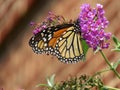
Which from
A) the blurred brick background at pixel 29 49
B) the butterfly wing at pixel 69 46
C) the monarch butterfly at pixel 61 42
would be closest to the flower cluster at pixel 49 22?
the monarch butterfly at pixel 61 42

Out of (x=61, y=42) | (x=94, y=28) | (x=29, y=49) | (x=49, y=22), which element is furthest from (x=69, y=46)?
(x=29, y=49)

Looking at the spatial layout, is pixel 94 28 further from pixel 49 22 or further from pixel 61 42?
pixel 61 42

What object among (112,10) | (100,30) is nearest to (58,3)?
(112,10)

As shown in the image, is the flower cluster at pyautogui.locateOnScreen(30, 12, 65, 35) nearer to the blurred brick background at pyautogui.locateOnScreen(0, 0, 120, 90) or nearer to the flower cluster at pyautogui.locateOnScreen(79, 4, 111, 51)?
the flower cluster at pyautogui.locateOnScreen(79, 4, 111, 51)

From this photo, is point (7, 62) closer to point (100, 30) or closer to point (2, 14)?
point (2, 14)

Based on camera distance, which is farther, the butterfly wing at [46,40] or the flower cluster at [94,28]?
the butterfly wing at [46,40]

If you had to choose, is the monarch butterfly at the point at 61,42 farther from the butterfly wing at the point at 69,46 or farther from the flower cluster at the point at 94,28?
the flower cluster at the point at 94,28
